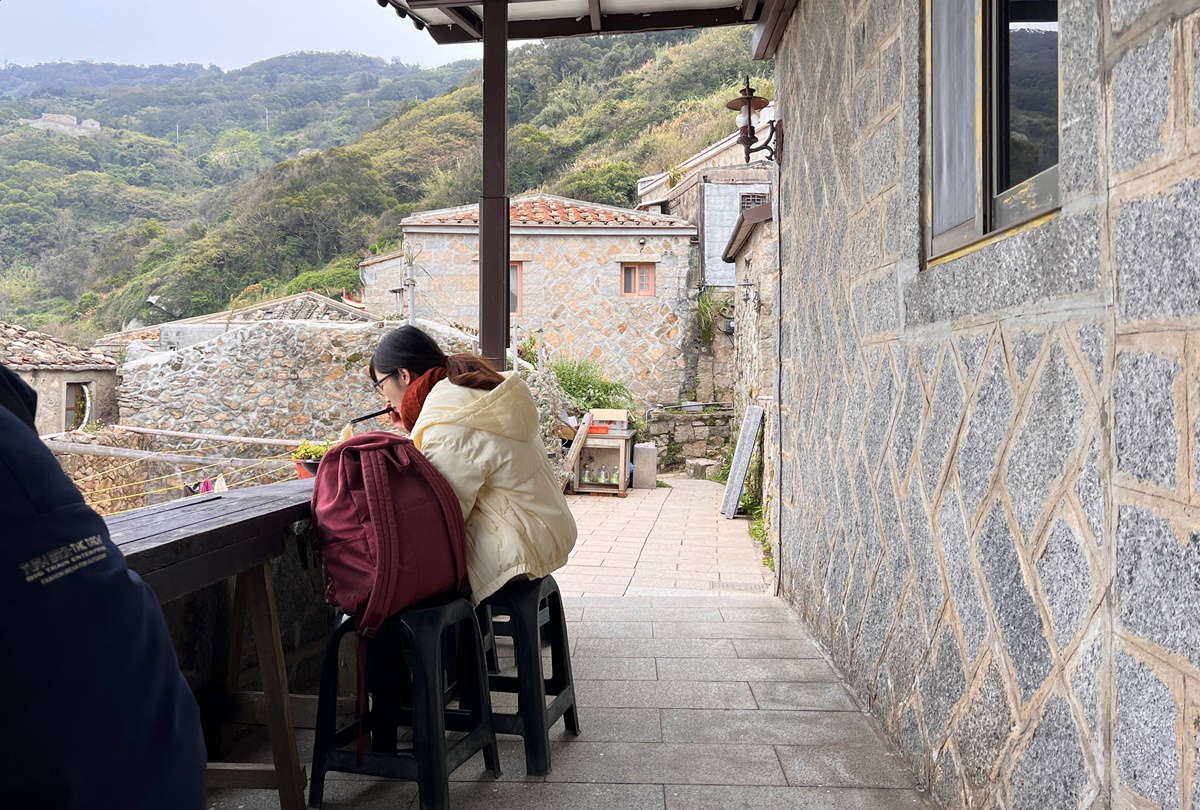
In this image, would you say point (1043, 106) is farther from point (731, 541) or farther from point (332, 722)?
point (731, 541)

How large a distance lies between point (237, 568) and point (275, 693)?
0.39 m

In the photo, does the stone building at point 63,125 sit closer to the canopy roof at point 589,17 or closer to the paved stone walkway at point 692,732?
the canopy roof at point 589,17

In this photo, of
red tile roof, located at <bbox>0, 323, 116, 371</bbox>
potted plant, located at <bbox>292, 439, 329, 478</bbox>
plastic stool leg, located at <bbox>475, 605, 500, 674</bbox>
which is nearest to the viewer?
plastic stool leg, located at <bbox>475, 605, 500, 674</bbox>

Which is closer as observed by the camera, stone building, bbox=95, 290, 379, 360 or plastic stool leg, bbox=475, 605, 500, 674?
plastic stool leg, bbox=475, 605, 500, 674

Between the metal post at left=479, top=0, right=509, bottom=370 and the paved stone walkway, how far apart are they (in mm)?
1406

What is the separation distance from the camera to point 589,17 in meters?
4.51

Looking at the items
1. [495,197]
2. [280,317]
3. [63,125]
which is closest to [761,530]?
[495,197]

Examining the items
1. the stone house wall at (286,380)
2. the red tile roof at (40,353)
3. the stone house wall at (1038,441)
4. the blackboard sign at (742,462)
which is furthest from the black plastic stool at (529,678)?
the red tile roof at (40,353)

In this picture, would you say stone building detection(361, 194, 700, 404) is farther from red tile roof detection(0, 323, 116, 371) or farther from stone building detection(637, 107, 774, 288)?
red tile roof detection(0, 323, 116, 371)

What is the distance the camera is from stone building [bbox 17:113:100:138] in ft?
86.7

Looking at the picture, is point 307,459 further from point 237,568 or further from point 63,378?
point 63,378

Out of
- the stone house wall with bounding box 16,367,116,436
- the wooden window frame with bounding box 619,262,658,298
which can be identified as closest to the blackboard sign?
the wooden window frame with bounding box 619,262,658,298

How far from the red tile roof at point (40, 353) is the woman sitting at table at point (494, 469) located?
12.6 metres

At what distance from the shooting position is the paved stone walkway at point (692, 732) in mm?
2287
